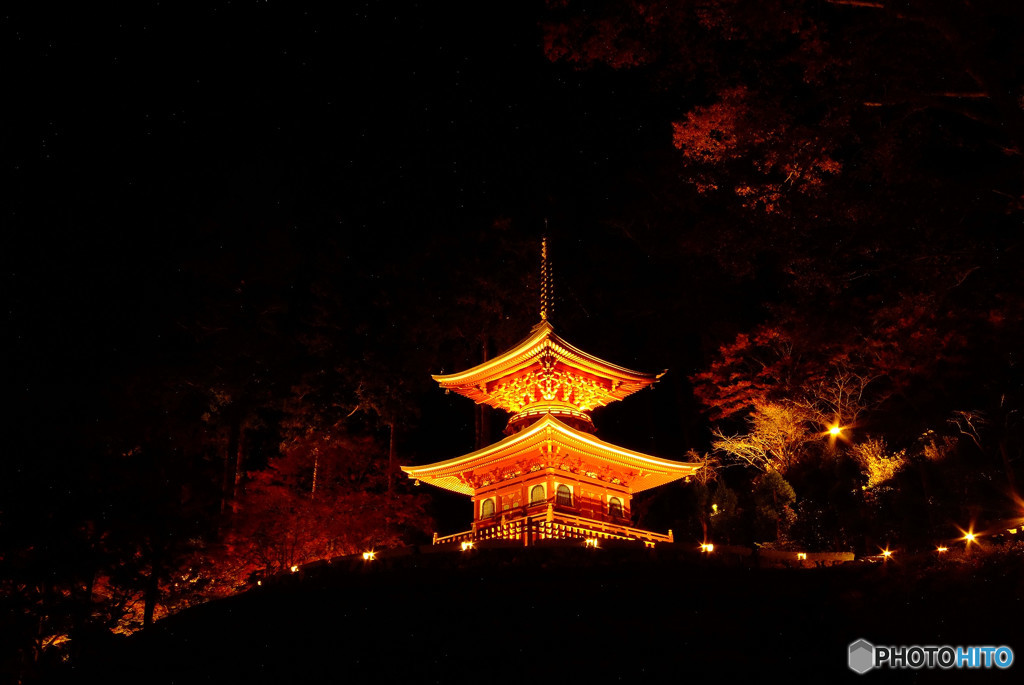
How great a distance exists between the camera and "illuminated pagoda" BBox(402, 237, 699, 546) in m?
22.0

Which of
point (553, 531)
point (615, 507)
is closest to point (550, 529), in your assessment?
point (553, 531)

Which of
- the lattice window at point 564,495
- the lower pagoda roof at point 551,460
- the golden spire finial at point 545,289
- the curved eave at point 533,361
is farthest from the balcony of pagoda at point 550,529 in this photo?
the golden spire finial at point 545,289

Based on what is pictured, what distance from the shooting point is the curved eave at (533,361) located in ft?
75.7

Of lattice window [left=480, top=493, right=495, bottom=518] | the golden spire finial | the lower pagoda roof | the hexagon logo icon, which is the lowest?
the hexagon logo icon

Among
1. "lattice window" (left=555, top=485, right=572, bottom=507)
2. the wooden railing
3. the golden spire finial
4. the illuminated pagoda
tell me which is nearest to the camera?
the wooden railing

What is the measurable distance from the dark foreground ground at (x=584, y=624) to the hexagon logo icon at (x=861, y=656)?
5.2 inches

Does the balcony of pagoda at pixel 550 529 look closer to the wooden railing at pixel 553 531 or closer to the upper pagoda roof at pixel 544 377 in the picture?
the wooden railing at pixel 553 531

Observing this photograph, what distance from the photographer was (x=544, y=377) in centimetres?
2427

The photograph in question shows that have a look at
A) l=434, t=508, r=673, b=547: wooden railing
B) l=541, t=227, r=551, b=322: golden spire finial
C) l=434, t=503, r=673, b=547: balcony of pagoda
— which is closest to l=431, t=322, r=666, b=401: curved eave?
l=541, t=227, r=551, b=322: golden spire finial

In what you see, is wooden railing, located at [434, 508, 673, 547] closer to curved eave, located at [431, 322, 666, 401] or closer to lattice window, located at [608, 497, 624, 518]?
lattice window, located at [608, 497, 624, 518]

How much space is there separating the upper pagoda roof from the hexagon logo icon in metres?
13.9

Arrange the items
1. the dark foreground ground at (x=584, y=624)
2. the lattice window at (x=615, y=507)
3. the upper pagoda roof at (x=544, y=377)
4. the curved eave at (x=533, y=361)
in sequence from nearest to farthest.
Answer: the dark foreground ground at (x=584, y=624), the curved eave at (x=533, y=361), the upper pagoda roof at (x=544, y=377), the lattice window at (x=615, y=507)

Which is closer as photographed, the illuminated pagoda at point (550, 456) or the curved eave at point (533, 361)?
the illuminated pagoda at point (550, 456)

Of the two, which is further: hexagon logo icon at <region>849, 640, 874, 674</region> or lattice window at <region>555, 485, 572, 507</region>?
lattice window at <region>555, 485, 572, 507</region>
